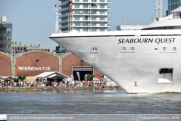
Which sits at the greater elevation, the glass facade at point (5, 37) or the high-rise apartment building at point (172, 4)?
the high-rise apartment building at point (172, 4)

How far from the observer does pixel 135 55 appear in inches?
1433

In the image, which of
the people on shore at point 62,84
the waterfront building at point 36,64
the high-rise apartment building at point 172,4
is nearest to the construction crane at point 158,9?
the people on shore at point 62,84

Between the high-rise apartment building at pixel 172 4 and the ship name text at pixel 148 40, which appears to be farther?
the high-rise apartment building at pixel 172 4

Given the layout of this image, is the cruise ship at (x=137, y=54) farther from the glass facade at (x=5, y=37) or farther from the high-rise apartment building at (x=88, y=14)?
the high-rise apartment building at (x=88, y=14)

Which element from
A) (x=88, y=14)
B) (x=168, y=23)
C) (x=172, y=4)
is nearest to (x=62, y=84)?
(x=168, y=23)

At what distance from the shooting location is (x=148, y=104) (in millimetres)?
30703

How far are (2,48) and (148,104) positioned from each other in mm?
93741

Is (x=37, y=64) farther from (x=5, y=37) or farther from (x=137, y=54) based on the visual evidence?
(x=5, y=37)

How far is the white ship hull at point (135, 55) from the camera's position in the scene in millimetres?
35906

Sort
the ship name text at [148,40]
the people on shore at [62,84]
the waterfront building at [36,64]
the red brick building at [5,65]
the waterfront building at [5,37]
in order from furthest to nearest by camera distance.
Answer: the waterfront building at [5,37] < the waterfront building at [36,64] < the red brick building at [5,65] < the people on shore at [62,84] < the ship name text at [148,40]

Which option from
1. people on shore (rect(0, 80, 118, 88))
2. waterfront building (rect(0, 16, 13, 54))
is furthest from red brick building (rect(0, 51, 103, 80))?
waterfront building (rect(0, 16, 13, 54))

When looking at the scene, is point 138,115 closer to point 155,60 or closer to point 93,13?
point 155,60

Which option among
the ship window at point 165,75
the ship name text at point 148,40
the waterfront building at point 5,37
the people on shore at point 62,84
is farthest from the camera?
the waterfront building at point 5,37

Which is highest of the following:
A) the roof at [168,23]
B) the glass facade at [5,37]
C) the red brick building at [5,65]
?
the glass facade at [5,37]
